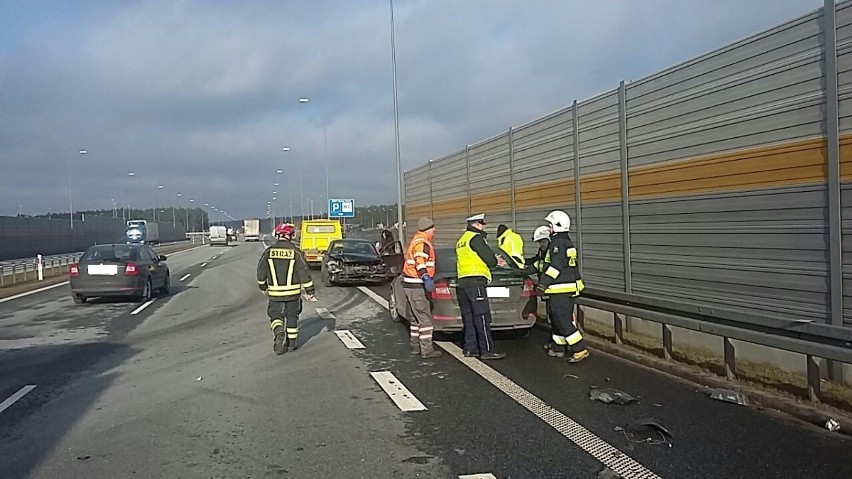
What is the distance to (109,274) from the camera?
19.1 m

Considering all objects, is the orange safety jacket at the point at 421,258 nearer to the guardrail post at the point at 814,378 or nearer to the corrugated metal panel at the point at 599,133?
the corrugated metal panel at the point at 599,133

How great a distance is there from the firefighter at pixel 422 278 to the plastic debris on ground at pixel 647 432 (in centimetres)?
404

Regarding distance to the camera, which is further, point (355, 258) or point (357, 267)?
point (355, 258)

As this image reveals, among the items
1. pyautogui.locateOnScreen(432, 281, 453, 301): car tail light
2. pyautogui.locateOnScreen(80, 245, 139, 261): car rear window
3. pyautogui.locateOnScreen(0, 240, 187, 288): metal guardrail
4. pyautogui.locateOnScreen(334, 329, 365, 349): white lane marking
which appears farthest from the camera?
pyautogui.locateOnScreen(0, 240, 187, 288): metal guardrail

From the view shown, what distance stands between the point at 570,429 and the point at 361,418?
1908 millimetres

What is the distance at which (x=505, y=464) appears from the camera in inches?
227

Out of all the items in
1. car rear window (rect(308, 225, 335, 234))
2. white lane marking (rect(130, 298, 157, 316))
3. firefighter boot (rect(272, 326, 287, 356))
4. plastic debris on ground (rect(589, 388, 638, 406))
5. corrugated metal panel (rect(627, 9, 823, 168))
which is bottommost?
plastic debris on ground (rect(589, 388, 638, 406))

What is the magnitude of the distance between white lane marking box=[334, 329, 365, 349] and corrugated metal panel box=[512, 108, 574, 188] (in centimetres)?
435

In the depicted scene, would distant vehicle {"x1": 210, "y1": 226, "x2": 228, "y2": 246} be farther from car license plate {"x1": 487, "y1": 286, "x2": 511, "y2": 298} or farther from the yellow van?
car license plate {"x1": 487, "y1": 286, "x2": 511, "y2": 298}

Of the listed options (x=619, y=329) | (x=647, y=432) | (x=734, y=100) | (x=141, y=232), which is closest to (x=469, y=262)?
(x=619, y=329)

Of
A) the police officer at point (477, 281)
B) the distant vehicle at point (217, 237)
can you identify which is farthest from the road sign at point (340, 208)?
the police officer at point (477, 281)

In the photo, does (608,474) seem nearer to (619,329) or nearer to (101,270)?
(619,329)

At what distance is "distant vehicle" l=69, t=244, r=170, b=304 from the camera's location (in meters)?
19.1

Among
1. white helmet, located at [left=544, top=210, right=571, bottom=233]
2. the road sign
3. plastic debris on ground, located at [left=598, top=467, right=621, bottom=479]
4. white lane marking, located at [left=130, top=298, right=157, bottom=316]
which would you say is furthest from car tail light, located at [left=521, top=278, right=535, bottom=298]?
the road sign
